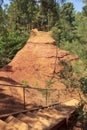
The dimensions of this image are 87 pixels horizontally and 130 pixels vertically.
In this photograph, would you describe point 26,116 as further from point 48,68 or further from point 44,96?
point 48,68

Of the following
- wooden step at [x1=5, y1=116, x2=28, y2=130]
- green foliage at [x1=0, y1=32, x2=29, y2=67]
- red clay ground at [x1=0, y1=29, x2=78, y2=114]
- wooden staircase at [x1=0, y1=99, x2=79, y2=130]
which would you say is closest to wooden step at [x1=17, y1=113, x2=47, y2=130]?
wooden staircase at [x1=0, y1=99, x2=79, y2=130]

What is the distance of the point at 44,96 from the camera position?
16.0m

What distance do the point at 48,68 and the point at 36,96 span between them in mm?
7078

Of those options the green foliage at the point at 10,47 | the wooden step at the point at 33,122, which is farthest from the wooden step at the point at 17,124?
the green foliage at the point at 10,47

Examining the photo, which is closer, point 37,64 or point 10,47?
point 37,64

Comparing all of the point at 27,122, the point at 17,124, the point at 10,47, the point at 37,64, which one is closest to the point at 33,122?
the point at 27,122

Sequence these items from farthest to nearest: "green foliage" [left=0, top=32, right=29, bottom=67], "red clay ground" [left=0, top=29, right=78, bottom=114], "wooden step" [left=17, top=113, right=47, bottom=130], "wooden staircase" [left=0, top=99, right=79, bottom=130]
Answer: "green foliage" [left=0, top=32, right=29, bottom=67] < "red clay ground" [left=0, top=29, right=78, bottom=114] < "wooden step" [left=17, top=113, right=47, bottom=130] < "wooden staircase" [left=0, top=99, right=79, bottom=130]

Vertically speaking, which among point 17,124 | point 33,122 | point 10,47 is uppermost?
point 17,124

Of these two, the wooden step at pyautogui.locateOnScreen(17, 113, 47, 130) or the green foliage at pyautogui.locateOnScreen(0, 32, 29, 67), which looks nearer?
the wooden step at pyautogui.locateOnScreen(17, 113, 47, 130)

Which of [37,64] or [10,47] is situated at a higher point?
[10,47]

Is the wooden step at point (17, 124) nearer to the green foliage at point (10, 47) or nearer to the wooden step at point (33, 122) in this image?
the wooden step at point (33, 122)

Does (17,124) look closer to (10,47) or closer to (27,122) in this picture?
(27,122)

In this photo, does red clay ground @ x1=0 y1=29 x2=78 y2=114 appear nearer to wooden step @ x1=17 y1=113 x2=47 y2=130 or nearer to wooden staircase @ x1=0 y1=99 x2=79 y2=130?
wooden staircase @ x1=0 y1=99 x2=79 y2=130

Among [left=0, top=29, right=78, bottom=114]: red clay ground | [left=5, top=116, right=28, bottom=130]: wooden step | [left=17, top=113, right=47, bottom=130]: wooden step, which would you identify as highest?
[left=5, top=116, right=28, bottom=130]: wooden step
